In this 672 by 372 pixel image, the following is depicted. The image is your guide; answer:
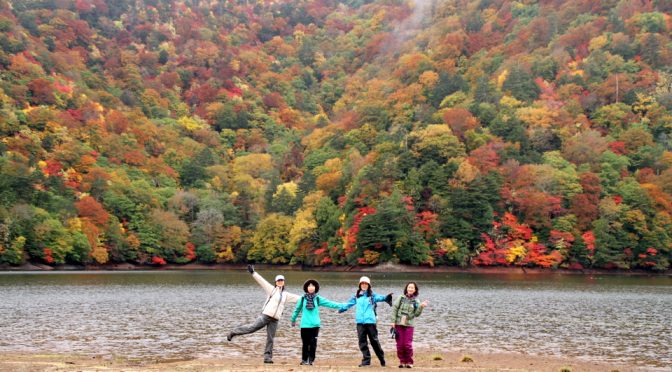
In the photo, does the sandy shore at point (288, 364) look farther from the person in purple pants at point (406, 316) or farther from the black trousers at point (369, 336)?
the person in purple pants at point (406, 316)

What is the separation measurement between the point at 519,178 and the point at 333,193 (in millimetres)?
33166

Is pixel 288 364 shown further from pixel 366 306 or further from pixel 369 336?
pixel 366 306

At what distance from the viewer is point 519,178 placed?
116 meters

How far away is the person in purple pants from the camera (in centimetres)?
2138

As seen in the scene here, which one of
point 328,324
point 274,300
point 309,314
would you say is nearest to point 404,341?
point 309,314

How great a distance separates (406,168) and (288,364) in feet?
326

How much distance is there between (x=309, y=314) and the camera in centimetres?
2205

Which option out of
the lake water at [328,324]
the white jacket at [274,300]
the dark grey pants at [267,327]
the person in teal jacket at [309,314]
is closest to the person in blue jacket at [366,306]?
the person in teal jacket at [309,314]

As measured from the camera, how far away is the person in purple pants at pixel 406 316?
21375 mm

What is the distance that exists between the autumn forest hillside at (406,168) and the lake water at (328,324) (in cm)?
4520

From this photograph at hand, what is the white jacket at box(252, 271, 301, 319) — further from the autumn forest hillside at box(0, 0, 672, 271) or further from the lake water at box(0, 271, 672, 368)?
the autumn forest hillside at box(0, 0, 672, 271)

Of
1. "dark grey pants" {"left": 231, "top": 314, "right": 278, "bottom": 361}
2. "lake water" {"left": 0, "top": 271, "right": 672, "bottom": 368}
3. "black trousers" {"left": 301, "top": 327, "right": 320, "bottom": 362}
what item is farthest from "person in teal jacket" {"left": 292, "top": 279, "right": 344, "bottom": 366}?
"lake water" {"left": 0, "top": 271, "right": 672, "bottom": 368}

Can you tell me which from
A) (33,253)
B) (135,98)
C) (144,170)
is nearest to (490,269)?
(33,253)

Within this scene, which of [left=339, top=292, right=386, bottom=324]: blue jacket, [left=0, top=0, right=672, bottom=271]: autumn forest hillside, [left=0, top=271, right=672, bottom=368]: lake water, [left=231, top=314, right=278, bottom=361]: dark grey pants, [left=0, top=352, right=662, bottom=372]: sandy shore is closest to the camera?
[left=0, top=352, right=662, bottom=372]: sandy shore
